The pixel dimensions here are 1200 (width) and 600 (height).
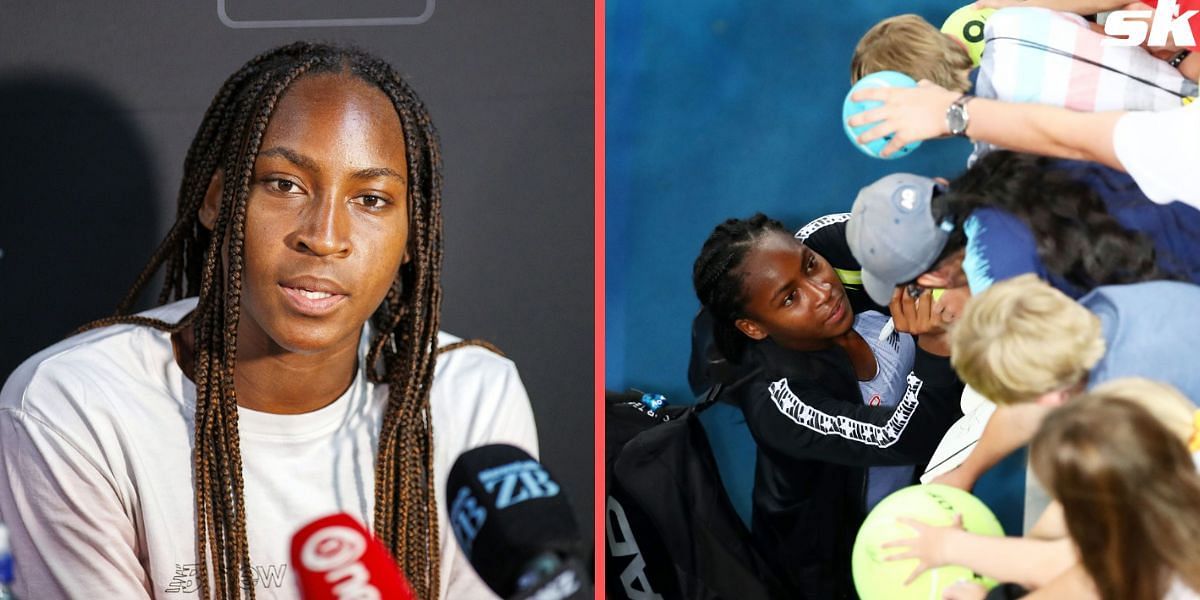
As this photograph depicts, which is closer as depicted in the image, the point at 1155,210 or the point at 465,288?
the point at 1155,210

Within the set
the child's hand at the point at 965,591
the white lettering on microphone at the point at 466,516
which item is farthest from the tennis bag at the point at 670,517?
the white lettering on microphone at the point at 466,516

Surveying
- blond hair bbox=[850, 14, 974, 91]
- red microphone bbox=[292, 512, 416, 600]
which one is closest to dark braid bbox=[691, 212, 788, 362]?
blond hair bbox=[850, 14, 974, 91]

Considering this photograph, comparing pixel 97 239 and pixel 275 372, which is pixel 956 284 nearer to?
pixel 275 372

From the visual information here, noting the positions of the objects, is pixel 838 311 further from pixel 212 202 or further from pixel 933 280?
pixel 212 202

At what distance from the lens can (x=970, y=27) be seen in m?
1.57

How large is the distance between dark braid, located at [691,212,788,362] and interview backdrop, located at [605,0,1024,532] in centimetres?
2

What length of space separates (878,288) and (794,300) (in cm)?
11

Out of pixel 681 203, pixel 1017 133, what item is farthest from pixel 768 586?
pixel 1017 133

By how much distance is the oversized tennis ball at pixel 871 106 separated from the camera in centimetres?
157

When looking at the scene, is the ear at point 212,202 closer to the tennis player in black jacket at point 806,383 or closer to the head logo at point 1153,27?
the tennis player in black jacket at point 806,383

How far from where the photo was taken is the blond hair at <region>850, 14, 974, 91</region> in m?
1.56

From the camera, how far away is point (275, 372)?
5.34 feet

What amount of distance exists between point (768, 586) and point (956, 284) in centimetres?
49

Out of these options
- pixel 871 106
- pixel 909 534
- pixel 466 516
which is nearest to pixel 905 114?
pixel 871 106
